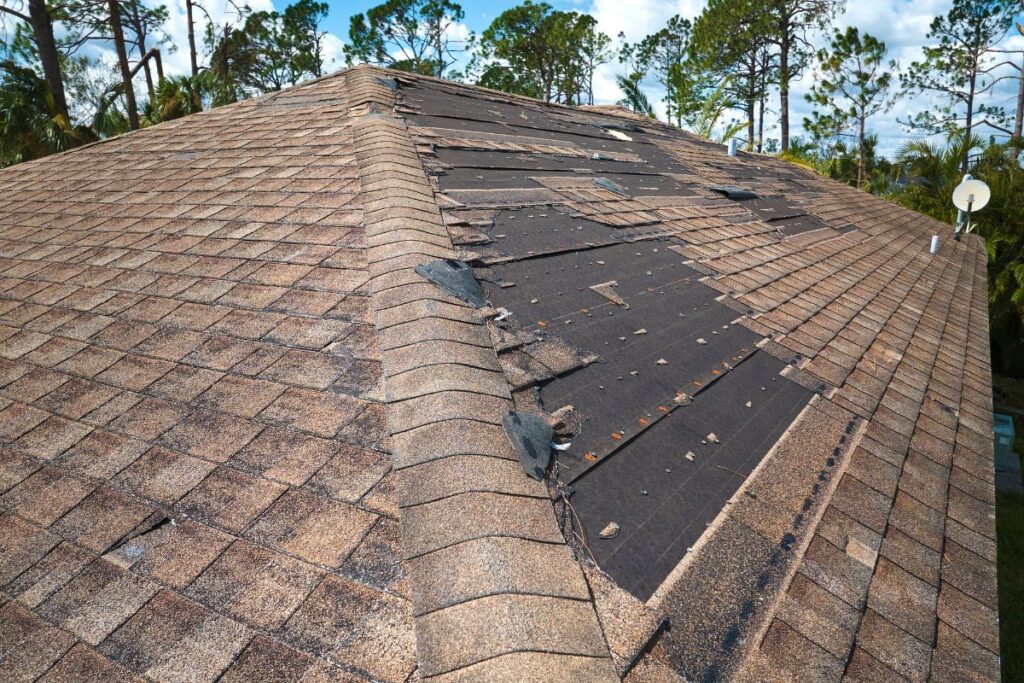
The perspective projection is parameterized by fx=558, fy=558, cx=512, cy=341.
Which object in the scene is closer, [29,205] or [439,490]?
[439,490]

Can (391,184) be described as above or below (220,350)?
above

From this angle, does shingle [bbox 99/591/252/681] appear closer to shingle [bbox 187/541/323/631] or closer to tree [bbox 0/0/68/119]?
shingle [bbox 187/541/323/631]

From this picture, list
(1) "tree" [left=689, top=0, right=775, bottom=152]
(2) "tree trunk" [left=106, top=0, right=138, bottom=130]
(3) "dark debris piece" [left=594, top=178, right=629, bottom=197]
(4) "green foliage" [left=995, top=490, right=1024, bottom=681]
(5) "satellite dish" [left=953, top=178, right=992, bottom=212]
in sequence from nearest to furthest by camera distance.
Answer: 1. (3) "dark debris piece" [left=594, top=178, right=629, bottom=197]
2. (4) "green foliage" [left=995, top=490, right=1024, bottom=681]
3. (5) "satellite dish" [left=953, top=178, right=992, bottom=212]
4. (2) "tree trunk" [left=106, top=0, right=138, bottom=130]
5. (1) "tree" [left=689, top=0, right=775, bottom=152]

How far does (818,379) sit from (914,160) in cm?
1920

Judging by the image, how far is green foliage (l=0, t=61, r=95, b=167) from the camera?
46.5 feet

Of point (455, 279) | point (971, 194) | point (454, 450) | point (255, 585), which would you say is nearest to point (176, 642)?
point (255, 585)

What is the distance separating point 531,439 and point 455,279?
127 centimetres

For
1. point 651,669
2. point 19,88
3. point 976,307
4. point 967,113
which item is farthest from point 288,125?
point 967,113

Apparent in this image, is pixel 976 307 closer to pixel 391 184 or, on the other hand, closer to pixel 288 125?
pixel 391 184

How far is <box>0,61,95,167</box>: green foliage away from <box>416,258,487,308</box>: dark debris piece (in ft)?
55.4

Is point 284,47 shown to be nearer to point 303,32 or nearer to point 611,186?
point 303,32

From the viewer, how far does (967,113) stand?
36.2 metres

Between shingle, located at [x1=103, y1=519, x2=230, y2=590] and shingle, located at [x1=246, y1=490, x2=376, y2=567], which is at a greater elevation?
shingle, located at [x1=246, y1=490, x2=376, y2=567]

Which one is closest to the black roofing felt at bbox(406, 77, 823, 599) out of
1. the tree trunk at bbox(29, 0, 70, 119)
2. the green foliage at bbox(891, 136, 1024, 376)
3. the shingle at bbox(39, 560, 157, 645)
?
the shingle at bbox(39, 560, 157, 645)
